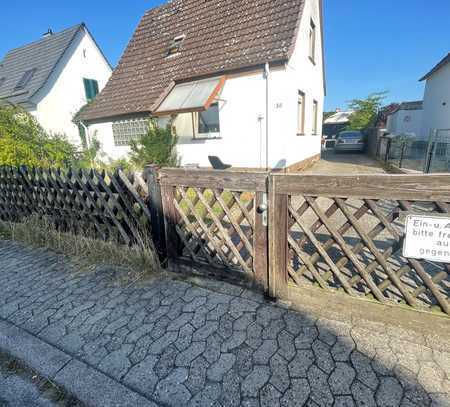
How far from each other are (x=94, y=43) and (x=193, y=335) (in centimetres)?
2216

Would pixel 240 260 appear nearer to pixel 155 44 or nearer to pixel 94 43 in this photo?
pixel 155 44

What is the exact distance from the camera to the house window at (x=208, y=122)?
31.9 ft

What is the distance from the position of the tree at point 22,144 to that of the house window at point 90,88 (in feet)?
36.6

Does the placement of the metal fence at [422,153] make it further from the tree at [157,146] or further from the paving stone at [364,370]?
the tree at [157,146]

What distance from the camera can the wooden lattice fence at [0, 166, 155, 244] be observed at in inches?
134

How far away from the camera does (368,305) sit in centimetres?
225

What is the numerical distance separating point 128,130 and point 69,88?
8.33 m

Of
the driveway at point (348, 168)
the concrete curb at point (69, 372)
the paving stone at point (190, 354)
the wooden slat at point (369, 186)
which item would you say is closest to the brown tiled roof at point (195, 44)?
the driveway at point (348, 168)

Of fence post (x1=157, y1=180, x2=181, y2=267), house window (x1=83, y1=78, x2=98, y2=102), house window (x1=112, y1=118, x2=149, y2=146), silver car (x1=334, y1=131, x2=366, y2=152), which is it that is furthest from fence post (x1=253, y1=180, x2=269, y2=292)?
house window (x1=83, y1=78, x2=98, y2=102)

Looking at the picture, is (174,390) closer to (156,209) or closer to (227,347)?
(227,347)

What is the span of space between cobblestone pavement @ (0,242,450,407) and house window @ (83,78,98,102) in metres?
17.9

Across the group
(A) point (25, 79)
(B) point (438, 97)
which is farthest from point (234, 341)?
(B) point (438, 97)

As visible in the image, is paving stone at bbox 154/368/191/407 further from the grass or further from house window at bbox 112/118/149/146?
house window at bbox 112/118/149/146

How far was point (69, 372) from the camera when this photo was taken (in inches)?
78.3
